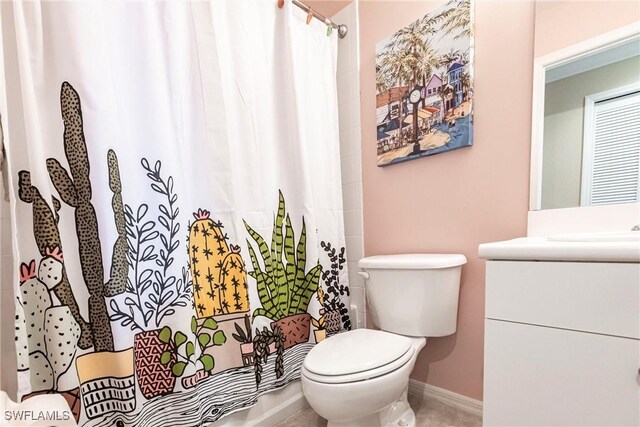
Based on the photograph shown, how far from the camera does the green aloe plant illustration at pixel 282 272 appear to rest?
119cm

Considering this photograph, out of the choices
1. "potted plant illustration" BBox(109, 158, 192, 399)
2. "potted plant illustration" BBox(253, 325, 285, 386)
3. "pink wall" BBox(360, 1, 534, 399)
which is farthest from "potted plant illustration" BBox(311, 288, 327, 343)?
"potted plant illustration" BBox(109, 158, 192, 399)

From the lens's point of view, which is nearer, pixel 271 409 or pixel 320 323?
pixel 271 409

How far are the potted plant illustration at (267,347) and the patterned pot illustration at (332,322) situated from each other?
0.87ft

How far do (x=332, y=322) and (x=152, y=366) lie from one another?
808mm

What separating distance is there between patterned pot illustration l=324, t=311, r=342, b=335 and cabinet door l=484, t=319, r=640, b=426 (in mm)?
797

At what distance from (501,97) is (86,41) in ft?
4.49

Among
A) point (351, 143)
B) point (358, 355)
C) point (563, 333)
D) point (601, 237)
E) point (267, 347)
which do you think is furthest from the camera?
point (351, 143)

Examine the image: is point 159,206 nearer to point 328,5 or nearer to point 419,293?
point 419,293

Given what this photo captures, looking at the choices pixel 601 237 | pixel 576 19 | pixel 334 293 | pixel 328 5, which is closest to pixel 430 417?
pixel 334 293

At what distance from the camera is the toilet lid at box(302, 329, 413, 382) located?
89 centimetres

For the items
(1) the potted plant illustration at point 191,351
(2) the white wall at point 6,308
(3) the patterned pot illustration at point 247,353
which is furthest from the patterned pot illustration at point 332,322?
(2) the white wall at point 6,308

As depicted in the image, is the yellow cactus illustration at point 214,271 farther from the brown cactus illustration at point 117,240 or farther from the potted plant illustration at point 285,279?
the brown cactus illustration at point 117,240

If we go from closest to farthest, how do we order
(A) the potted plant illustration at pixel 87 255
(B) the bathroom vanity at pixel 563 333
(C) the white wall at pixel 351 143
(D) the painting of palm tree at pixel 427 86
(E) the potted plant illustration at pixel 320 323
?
(B) the bathroom vanity at pixel 563 333 < (A) the potted plant illustration at pixel 87 255 < (D) the painting of palm tree at pixel 427 86 < (E) the potted plant illustration at pixel 320 323 < (C) the white wall at pixel 351 143

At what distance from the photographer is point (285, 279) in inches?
50.2
